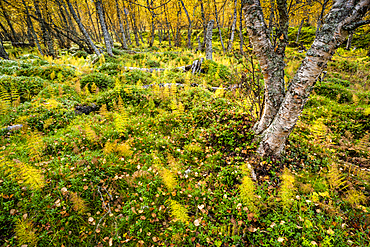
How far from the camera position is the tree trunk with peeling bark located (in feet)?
8.09

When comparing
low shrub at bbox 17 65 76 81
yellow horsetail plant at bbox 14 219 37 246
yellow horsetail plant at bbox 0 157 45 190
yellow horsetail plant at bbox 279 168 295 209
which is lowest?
yellow horsetail plant at bbox 279 168 295 209

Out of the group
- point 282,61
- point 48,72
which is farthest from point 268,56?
point 48,72

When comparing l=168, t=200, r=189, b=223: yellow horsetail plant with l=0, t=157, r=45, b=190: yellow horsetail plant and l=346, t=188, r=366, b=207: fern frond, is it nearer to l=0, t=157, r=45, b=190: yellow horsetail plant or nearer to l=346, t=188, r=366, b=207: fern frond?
l=0, t=157, r=45, b=190: yellow horsetail plant

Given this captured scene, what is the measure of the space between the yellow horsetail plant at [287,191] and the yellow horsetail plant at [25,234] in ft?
15.4

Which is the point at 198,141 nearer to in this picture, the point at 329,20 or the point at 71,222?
the point at 71,222

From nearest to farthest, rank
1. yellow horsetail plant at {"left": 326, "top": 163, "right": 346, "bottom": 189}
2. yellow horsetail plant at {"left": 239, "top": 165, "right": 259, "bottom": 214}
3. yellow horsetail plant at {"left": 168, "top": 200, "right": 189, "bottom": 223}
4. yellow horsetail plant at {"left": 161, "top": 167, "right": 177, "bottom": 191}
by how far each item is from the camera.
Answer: yellow horsetail plant at {"left": 168, "top": 200, "right": 189, "bottom": 223}, yellow horsetail plant at {"left": 239, "top": 165, "right": 259, "bottom": 214}, yellow horsetail plant at {"left": 326, "top": 163, "right": 346, "bottom": 189}, yellow horsetail plant at {"left": 161, "top": 167, "right": 177, "bottom": 191}

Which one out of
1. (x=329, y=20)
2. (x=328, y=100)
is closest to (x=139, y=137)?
(x=329, y=20)

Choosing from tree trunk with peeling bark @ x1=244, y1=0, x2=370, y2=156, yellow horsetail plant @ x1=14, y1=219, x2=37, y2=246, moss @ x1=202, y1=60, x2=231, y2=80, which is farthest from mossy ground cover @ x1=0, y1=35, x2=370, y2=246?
moss @ x1=202, y1=60, x2=231, y2=80

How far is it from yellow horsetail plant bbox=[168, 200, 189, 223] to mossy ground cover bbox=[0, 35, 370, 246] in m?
0.02

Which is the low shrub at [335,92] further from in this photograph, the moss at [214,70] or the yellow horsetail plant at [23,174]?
the yellow horsetail plant at [23,174]

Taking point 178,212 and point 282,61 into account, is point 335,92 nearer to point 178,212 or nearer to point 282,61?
point 282,61

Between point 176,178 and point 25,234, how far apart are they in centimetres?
290

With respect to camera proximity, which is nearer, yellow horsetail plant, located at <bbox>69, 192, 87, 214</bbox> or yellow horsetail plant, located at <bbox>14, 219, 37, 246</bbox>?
yellow horsetail plant, located at <bbox>14, 219, 37, 246</bbox>

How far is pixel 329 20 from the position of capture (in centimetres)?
256
